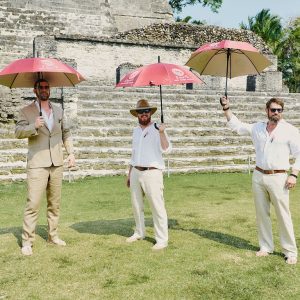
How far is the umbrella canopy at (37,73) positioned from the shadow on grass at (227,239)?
9.00 feet

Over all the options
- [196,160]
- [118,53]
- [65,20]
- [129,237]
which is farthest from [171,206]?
[65,20]

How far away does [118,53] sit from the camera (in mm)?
21422

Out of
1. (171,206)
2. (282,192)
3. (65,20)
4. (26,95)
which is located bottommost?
(171,206)

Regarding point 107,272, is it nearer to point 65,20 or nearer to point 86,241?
point 86,241

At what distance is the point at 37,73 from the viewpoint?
5.86m

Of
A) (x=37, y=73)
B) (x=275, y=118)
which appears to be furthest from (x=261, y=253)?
(x=37, y=73)

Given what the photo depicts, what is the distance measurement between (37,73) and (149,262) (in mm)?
2821

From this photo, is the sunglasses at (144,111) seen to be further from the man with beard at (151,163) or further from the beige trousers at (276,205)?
the beige trousers at (276,205)

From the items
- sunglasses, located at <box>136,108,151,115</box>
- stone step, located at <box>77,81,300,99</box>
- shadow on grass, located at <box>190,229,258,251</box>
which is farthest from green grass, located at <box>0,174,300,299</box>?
stone step, located at <box>77,81,300,99</box>

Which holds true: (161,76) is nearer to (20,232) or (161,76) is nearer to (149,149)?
(149,149)

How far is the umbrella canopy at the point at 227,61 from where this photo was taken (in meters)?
6.13

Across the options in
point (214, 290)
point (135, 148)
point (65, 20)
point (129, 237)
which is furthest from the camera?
point (65, 20)

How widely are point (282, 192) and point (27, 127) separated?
303cm

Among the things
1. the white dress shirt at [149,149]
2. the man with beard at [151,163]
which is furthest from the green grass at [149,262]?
the white dress shirt at [149,149]
